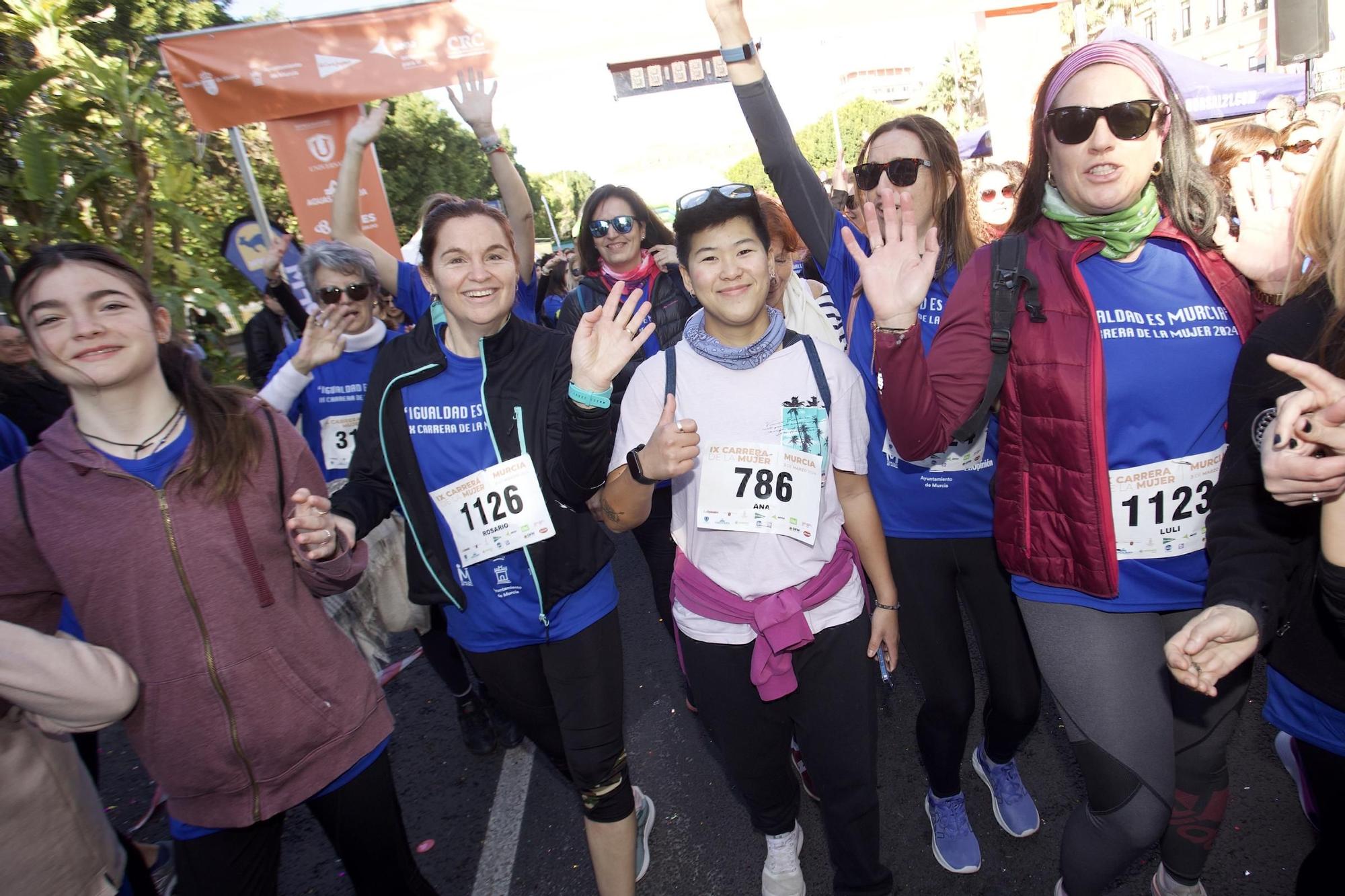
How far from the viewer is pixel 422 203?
4.04 metres

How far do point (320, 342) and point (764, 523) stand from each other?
2236mm

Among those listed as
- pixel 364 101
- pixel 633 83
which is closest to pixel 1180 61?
pixel 633 83

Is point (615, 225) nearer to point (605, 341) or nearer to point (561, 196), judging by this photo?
point (605, 341)

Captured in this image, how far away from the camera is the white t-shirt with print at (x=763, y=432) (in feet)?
7.25

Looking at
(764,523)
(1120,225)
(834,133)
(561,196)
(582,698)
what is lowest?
(582,698)

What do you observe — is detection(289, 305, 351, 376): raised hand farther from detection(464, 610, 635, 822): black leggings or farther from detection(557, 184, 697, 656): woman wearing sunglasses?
detection(464, 610, 635, 822): black leggings

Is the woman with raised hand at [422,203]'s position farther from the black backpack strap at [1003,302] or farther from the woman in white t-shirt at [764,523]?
the black backpack strap at [1003,302]

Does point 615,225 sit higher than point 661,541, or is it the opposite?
point 615,225

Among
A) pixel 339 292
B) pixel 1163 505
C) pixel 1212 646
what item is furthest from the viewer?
pixel 339 292

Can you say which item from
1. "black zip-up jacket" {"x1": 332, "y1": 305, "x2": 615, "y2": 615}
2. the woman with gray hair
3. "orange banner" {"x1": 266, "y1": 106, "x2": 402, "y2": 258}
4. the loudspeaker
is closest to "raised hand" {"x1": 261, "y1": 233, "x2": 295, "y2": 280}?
the woman with gray hair

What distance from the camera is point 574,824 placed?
3.19 metres

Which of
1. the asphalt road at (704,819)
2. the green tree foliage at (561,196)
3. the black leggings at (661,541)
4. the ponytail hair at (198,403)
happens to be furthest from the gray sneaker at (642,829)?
the green tree foliage at (561,196)

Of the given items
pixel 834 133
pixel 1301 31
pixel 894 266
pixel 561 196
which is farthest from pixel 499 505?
pixel 561 196

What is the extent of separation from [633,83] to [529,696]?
7333 millimetres
